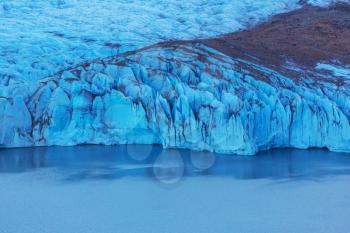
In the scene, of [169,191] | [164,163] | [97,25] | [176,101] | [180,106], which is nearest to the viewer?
[169,191]

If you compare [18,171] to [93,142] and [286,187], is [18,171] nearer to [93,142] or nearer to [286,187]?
[93,142]

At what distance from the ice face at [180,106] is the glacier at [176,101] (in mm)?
23

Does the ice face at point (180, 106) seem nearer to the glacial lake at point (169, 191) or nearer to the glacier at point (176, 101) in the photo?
the glacier at point (176, 101)

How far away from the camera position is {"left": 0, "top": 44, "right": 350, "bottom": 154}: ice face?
35.0 feet

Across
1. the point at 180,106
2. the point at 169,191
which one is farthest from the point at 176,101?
the point at 169,191

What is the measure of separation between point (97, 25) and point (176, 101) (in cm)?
789

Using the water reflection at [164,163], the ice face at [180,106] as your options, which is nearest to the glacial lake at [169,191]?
the water reflection at [164,163]

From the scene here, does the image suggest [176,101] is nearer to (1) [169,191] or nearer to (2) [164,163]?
(2) [164,163]

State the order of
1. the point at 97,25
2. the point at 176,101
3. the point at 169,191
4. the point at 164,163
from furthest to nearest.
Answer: the point at 97,25 → the point at 176,101 → the point at 164,163 → the point at 169,191

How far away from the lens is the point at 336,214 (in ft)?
23.7

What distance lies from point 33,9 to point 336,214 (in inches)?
631

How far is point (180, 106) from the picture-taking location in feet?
35.9

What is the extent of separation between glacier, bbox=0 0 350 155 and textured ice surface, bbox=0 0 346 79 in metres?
0.14

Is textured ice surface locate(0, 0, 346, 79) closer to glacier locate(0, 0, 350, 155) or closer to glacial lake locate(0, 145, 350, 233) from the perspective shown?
glacier locate(0, 0, 350, 155)
